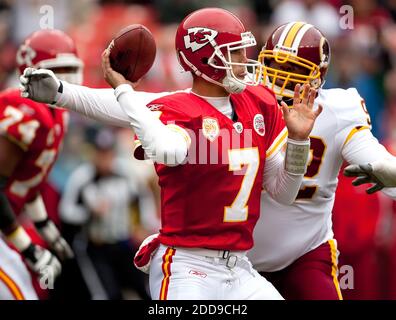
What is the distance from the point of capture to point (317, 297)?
554cm

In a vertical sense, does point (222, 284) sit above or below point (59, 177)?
above

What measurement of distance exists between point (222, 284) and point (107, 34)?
6448mm

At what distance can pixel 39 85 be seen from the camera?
5.12 metres

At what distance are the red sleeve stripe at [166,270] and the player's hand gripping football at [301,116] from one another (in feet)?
2.41

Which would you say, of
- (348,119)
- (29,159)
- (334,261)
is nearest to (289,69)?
(348,119)

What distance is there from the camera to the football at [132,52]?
5.02 m

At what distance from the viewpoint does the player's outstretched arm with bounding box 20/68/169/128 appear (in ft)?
16.7

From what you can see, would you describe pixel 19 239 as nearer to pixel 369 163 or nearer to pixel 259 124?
→ pixel 259 124

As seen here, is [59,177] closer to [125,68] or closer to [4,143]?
[4,143]

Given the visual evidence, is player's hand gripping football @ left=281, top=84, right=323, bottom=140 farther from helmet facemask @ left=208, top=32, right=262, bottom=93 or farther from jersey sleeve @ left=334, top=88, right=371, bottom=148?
jersey sleeve @ left=334, top=88, right=371, bottom=148

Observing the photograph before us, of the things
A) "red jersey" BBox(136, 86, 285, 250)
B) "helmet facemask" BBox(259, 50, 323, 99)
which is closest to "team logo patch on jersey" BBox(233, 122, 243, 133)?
"red jersey" BBox(136, 86, 285, 250)

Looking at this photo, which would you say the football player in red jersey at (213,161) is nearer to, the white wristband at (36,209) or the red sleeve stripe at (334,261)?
the red sleeve stripe at (334,261)
